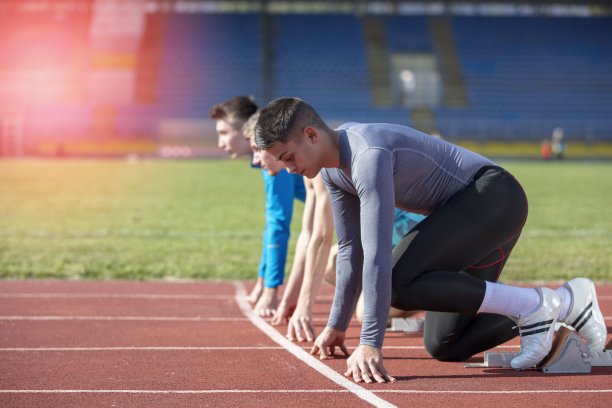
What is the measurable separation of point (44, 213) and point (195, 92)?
93.8ft

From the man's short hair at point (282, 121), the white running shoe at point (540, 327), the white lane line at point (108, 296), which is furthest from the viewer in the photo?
the white lane line at point (108, 296)

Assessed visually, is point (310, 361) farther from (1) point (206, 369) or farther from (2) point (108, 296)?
(2) point (108, 296)

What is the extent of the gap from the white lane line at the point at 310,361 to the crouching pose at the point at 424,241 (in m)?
0.07

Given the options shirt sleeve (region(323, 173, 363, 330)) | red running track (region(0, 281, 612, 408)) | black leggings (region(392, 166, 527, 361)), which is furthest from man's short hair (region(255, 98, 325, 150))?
red running track (region(0, 281, 612, 408))

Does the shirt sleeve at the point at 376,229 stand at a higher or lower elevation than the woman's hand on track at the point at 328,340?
higher

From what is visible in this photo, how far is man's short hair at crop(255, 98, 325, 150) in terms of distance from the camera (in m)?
3.77

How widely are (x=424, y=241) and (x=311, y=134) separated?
0.81m

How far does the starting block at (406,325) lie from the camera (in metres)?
5.59

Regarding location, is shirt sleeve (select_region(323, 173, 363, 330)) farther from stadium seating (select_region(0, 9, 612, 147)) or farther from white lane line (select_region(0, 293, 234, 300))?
stadium seating (select_region(0, 9, 612, 147))

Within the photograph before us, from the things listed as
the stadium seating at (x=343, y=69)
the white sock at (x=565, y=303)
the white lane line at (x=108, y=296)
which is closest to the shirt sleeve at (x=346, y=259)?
the white sock at (x=565, y=303)

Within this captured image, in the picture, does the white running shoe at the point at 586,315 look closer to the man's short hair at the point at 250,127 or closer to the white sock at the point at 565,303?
the white sock at the point at 565,303

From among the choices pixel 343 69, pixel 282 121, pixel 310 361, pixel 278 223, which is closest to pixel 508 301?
pixel 310 361

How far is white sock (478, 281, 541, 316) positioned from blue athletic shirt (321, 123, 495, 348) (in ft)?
1.79

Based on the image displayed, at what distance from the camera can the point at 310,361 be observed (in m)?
4.57
